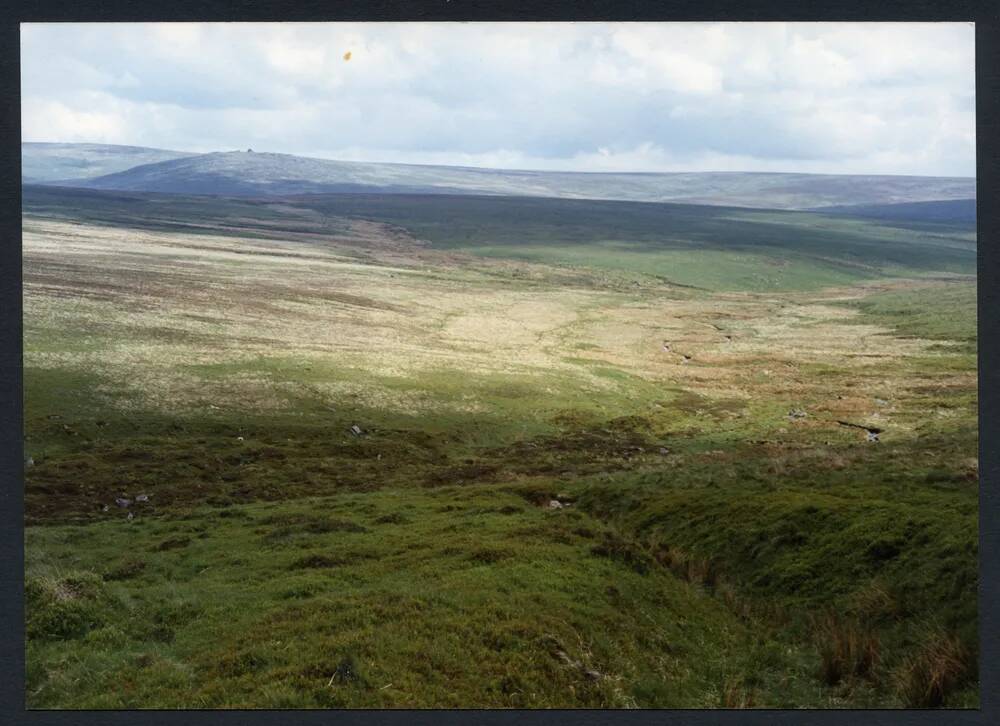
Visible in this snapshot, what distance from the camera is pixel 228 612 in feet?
49.3

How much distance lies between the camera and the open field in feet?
40.0

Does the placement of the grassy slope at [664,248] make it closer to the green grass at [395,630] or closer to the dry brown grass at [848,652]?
the green grass at [395,630]

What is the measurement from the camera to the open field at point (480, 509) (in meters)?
12.2

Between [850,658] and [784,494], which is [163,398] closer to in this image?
[784,494]

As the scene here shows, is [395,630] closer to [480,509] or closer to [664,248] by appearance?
[480,509]

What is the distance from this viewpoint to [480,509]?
22.5 meters

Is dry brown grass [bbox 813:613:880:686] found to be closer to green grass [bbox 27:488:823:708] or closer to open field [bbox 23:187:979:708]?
open field [bbox 23:187:979:708]

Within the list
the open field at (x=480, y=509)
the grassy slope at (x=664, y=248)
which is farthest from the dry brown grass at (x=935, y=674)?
the grassy slope at (x=664, y=248)

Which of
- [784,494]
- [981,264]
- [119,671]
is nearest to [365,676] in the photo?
[119,671]

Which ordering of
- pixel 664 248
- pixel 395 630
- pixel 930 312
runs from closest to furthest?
pixel 395 630
pixel 930 312
pixel 664 248

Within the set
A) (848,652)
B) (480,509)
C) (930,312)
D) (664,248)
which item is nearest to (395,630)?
(848,652)

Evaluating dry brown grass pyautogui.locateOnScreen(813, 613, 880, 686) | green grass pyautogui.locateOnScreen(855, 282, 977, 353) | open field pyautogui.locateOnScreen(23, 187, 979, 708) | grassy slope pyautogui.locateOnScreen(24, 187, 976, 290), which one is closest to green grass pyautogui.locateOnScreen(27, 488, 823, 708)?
open field pyautogui.locateOnScreen(23, 187, 979, 708)

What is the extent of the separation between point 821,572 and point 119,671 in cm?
1131

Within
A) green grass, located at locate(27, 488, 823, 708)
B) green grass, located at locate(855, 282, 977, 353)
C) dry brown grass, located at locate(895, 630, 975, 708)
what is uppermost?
dry brown grass, located at locate(895, 630, 975, 708)
